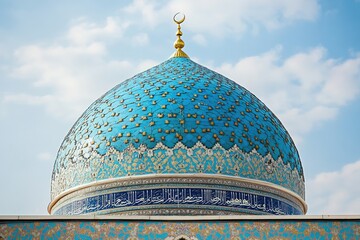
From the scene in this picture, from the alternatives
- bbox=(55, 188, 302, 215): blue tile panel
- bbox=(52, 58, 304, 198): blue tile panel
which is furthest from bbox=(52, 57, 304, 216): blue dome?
bbox=(55, 188, 302, 215): blue tile panel

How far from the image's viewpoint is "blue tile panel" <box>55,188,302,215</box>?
1467 cm

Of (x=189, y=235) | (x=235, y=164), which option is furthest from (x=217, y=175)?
(x=189, y=235)

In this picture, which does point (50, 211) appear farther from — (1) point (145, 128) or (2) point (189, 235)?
(2) point (189, 235)

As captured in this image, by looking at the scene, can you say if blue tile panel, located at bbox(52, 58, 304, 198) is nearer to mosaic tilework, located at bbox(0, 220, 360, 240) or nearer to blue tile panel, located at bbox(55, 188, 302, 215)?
blue tile panel, located at bbox(55, 188, 302, 215)

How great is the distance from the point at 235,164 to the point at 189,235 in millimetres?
2707

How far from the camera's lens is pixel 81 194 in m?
15.3

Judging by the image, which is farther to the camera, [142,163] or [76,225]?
[142,163]

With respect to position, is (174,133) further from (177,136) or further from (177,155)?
(177,155)

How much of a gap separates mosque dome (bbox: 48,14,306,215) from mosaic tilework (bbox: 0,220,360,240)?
198cm

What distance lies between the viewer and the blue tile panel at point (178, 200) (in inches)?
578

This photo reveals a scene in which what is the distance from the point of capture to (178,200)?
48.1ft

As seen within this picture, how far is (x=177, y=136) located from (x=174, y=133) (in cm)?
7

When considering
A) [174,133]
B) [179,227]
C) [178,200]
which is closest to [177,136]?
[174,133]

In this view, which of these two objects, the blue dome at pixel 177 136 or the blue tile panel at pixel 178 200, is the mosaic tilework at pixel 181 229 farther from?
the blue dome at pixel 177 136
